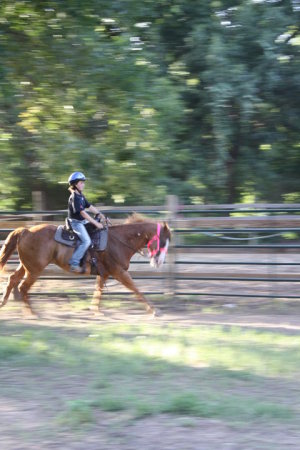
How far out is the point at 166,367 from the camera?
A: 20.8 ft

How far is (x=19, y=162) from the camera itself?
13.3m

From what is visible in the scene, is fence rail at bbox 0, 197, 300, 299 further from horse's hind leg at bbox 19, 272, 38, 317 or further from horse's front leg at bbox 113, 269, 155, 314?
horse's hind leg at bbox 19, 272, 38, 317

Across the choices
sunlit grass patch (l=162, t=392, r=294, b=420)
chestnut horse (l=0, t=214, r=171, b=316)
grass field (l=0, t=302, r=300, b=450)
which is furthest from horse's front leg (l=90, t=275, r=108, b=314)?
sunlit grass patch (l=162, t=392, r=294, b=420)

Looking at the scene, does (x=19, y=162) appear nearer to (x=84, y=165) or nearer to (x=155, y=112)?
(x=84, y=165)

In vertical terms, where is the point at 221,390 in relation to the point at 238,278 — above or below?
above

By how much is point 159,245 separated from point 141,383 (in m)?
4.18

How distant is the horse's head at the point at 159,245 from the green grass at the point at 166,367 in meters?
1.33

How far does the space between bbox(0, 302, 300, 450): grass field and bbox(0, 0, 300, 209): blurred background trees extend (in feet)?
16.5

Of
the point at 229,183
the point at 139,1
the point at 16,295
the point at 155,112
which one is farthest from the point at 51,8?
the point at 229,183

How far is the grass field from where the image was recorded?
4652 mm

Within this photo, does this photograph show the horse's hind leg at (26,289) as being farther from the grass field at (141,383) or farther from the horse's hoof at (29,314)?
the grass field at (141,383)

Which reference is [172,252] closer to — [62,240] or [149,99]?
[62,240]

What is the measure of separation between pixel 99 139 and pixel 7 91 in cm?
264

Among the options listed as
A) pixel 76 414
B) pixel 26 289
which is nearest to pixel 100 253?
pixel 26 289
